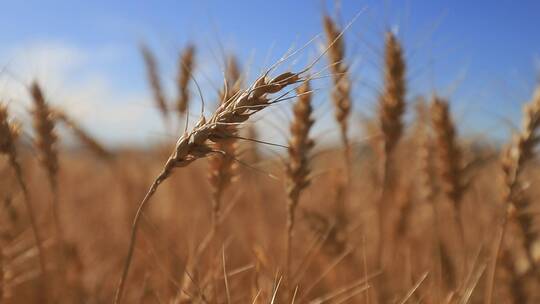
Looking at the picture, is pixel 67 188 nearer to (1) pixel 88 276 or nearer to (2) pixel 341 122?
(1) pixel 88 276

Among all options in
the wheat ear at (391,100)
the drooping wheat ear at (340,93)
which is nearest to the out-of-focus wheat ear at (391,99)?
the wheat ear at (391,100)

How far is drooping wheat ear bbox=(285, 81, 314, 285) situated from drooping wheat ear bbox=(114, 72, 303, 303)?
0.42 metres

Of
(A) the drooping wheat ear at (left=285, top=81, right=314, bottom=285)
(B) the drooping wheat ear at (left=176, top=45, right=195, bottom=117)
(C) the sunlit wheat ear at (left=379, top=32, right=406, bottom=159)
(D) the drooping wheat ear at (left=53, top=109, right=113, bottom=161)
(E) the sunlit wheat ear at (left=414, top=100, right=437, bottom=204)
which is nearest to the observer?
(A) the drooping wheat ear at (left=285, top=81, right=314, bottom=285)

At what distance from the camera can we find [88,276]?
2.48m

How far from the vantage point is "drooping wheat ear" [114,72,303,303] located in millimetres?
858

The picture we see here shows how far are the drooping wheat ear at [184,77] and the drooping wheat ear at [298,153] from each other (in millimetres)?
948

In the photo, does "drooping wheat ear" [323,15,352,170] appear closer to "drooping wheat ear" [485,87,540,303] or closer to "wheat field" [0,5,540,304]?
"wheat field" [0,5,540,304]

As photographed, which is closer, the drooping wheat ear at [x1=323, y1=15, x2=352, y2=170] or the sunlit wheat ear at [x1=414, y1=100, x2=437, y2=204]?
the drooping wheat ear at [x1=323, y1=15, x2=352, y2=170]

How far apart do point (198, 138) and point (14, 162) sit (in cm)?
57

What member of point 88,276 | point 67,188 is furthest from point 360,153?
point 67,188

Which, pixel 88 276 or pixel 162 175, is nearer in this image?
pixel 162 175

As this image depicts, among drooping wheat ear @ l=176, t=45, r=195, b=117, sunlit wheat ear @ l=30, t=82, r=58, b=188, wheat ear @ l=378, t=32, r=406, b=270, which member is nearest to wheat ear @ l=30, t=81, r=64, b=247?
sunlit wheat ear @ l=30, t=82, r=58, b=188

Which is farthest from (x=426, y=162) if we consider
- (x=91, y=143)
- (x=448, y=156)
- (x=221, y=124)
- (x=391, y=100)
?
(x=91, y=143)

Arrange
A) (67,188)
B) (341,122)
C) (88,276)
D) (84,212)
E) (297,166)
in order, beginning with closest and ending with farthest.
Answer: (297,166) → (341,122) → (88,276) → (84,212) → (67,188)
